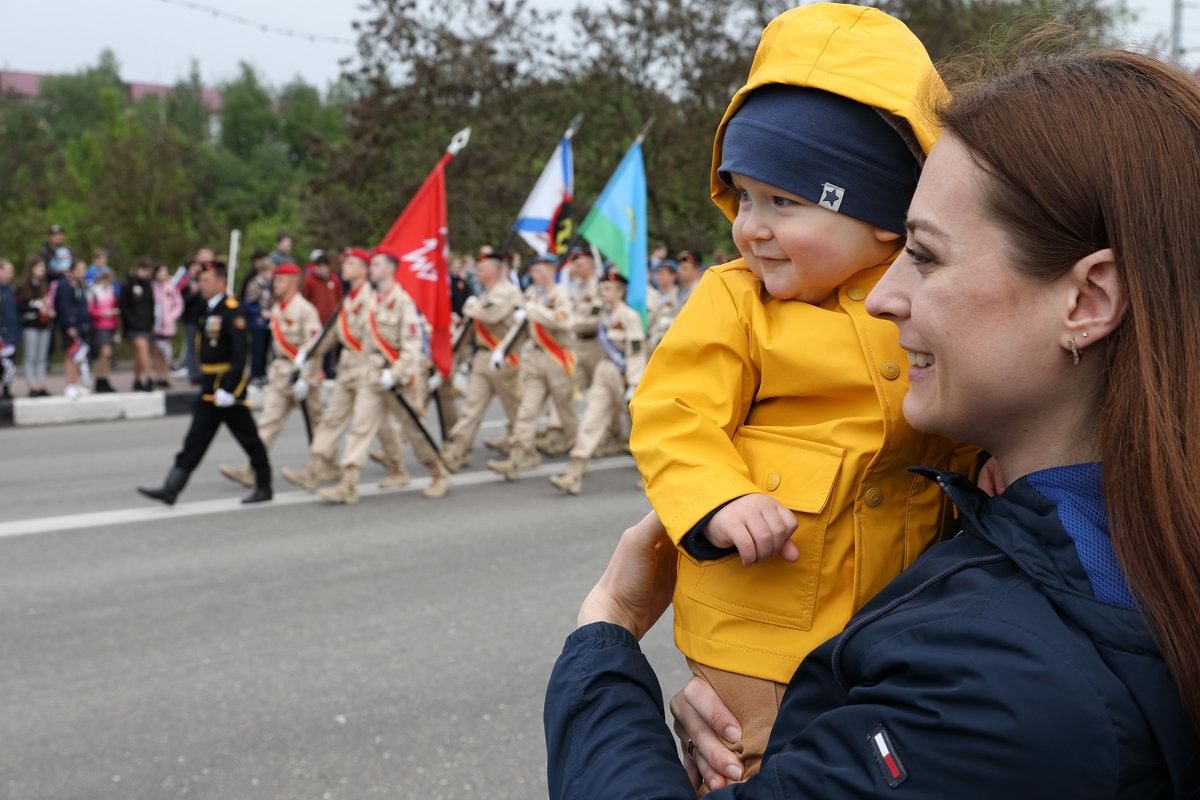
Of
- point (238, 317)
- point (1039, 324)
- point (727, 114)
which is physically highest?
point (727, 114)

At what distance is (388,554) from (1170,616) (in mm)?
6405

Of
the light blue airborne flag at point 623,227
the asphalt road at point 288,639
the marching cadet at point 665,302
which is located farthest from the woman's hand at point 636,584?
the marching cadet at point 665,302

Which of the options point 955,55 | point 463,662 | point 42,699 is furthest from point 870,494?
point 42,699

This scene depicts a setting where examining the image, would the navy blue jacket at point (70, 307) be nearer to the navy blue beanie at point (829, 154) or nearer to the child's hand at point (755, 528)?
the navy blue beanie at point (829, 154)

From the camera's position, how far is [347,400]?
9.72 m

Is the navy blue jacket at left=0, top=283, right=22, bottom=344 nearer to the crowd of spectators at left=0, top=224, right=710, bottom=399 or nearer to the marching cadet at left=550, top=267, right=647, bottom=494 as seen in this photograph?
the crowd of spectators at left=0, top=224, right=710, bottom=399

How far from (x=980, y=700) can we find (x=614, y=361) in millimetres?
9430

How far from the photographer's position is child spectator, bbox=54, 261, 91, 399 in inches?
599

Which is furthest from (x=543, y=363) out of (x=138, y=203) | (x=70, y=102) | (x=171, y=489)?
(x=70, y=102)

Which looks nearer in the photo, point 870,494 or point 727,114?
point 870,494

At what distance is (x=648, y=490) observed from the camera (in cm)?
166

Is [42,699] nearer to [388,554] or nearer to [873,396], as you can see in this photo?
[388,554]

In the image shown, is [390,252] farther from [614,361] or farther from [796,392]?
[796,392]

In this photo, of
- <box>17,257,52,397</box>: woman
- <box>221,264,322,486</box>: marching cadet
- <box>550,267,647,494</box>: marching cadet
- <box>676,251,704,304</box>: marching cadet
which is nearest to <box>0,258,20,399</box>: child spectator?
<box>17,257,52,397</box>: woman
